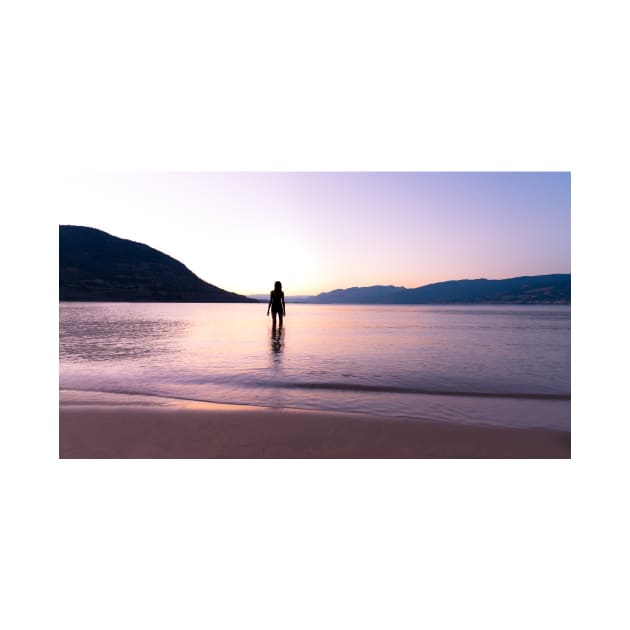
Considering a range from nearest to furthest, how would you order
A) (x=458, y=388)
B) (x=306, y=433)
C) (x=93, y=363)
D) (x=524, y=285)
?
(x=306, y=433), (x=458, y=388), (x=93, y=363), (x=524, y=285)

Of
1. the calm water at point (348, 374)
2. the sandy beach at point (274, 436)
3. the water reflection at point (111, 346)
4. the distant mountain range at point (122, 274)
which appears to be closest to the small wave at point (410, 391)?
the calm water at point (348, 374)

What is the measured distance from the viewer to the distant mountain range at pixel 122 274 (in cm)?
5256

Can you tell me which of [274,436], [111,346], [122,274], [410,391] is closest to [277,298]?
[111,346]

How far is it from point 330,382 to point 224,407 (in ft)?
6.72

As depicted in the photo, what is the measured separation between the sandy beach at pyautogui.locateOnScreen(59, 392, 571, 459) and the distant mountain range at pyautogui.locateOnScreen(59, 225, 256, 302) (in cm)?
5016

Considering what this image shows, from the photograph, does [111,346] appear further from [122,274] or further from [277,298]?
[122,274]

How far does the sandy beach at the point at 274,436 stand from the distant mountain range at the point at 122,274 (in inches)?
1975

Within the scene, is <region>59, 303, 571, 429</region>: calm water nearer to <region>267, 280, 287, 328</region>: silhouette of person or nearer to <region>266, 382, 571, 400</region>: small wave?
<region>266, 382, 571, 400</region>: small wave

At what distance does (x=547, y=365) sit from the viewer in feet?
26.4
